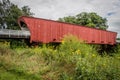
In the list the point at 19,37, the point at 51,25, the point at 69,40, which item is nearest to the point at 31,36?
the point at 19,37

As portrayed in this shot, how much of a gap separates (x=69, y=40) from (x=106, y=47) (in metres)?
18.6

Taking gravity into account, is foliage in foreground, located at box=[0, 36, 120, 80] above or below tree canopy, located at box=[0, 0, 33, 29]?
below

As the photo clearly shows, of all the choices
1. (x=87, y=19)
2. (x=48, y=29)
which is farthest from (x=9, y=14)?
(x=87, y=19)

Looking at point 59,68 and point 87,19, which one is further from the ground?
point 87,19

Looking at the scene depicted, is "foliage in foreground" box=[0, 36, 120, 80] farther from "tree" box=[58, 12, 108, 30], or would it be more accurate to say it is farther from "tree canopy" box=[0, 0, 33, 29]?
A: "tree" box=[58, 12, 108, 30]

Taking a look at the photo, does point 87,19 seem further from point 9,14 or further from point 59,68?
point 59,68

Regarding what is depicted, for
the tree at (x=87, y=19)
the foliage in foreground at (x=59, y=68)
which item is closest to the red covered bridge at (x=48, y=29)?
the foliage in foreground at (x=59, y=68)

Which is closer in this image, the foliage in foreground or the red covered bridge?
the foliage in foreground

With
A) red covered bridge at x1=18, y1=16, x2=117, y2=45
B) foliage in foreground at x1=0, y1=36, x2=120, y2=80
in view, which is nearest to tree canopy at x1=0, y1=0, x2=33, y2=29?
red covered bridge at x1=18, y1=16, x2=117, y2=45

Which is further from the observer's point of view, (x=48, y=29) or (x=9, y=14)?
(x=9, y=14)

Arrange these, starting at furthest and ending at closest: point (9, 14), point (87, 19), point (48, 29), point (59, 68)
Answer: point (87, 19) → point (9, 14) → point (48, 29) → point (59, 68)

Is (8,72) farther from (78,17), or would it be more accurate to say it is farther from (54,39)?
(78,17)

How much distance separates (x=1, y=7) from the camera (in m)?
33.9

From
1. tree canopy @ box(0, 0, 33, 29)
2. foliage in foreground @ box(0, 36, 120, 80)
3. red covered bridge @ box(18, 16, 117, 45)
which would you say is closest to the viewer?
foliage in foreground @ box(0, 36, 120, 80)
